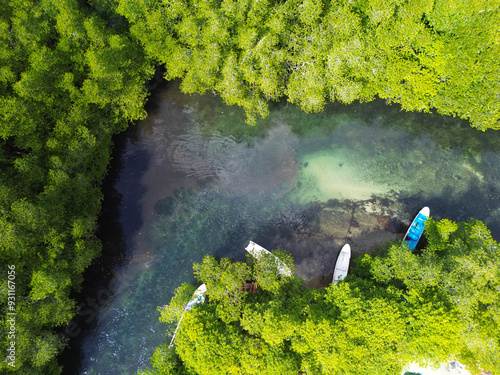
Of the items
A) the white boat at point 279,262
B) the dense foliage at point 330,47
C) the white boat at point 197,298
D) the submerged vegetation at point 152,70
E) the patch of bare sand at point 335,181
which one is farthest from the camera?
the patch of bare sand at point 335,181

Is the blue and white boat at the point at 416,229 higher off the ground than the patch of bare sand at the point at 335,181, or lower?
lower

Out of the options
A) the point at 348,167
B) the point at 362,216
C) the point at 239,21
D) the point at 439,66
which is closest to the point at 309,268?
the point at 362,216

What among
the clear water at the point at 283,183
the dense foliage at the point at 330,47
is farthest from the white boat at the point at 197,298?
the dense foliage at the point at 330,47

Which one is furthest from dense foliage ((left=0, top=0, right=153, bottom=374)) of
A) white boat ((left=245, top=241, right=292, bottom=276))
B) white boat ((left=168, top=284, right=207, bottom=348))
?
white boat ((left=245, top=241, right=292, bottom=276))

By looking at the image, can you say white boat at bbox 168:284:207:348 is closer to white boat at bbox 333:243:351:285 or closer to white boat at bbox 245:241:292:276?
white boat at bbox 245:241:292:276

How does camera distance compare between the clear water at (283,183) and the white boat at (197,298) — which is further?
the clear water at (283,183)

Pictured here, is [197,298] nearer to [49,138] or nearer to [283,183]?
[283,183]

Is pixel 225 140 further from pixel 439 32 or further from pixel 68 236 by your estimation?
pixel 439 32

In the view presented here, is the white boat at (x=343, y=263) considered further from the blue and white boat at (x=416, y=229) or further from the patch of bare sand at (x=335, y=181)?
the blue and white boat at (x=416, y=229)
